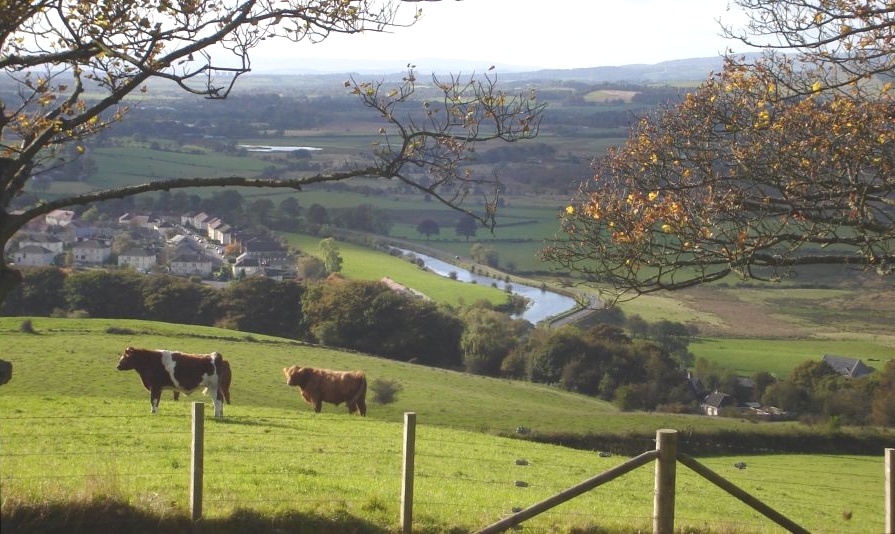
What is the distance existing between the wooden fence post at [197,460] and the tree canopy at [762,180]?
6780 millimetres

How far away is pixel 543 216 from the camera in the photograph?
113562 mm

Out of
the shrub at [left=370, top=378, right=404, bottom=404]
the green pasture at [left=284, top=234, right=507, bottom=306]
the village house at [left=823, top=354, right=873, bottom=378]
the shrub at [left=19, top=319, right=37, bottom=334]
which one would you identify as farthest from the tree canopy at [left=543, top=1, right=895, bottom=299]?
the green pasture at [left=284, top=234, right=507, bottom=306]

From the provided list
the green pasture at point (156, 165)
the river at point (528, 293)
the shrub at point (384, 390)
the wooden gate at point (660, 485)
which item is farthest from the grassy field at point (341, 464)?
the green pasture at point (156, 165)

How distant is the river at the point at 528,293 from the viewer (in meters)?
79.1

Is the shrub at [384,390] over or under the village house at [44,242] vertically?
over

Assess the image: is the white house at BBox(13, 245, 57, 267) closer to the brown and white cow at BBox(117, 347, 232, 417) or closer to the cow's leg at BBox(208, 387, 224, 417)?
the brown and white cow at BBox(117, 347, 232, 417)

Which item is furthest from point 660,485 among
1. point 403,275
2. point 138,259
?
point 138,259

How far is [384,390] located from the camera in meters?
38.6

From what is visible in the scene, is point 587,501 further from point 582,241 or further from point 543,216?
point 543,216

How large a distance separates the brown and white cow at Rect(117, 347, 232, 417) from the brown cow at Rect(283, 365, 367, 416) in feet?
18.7

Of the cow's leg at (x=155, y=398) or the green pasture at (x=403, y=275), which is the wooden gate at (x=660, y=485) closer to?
the cow's leg at (x=155, y=398)

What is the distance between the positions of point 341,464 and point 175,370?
329 inches

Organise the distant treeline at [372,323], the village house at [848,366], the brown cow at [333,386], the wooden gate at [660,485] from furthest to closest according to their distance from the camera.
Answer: the village house at [848,366] < the distant treeline at [372,323] < the brown cow at [333,386] < the wooden gate at [660,485]

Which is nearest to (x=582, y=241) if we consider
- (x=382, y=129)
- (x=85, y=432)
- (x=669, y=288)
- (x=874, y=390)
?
(x=669, y=288)
